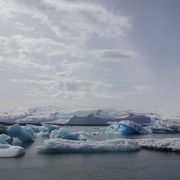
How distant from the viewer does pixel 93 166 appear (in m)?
18.9

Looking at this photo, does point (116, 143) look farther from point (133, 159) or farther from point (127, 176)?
point (127, 176)

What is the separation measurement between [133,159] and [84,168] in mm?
4298

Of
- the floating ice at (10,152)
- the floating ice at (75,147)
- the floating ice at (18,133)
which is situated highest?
the floating ice at (18,133)

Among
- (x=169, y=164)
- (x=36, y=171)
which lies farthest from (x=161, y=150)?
(x=36, y=171)

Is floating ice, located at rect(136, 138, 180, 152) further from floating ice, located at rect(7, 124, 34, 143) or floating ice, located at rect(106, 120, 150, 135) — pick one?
floating ice, located at rect(106, 120, 150, 135)

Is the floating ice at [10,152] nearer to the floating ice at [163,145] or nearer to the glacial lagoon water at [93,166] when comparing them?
the glacial lagoon water at [93,166]

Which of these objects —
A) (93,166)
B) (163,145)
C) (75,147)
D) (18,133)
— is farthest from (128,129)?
(93,166)

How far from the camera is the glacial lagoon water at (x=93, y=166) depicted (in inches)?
641

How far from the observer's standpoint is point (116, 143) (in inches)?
1006

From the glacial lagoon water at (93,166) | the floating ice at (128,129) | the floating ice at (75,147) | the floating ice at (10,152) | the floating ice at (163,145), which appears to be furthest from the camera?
the floating ice at (128,129)

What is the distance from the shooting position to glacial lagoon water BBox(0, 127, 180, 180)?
16281mm

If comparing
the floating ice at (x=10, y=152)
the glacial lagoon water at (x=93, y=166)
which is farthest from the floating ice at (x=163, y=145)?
the floating ice at (x=10, y=152)

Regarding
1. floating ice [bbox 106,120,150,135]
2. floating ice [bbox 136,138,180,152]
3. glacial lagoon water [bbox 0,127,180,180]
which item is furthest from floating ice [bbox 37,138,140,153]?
floating ice [bbox 106,120,150,135]

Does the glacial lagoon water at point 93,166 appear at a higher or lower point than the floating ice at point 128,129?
lower
